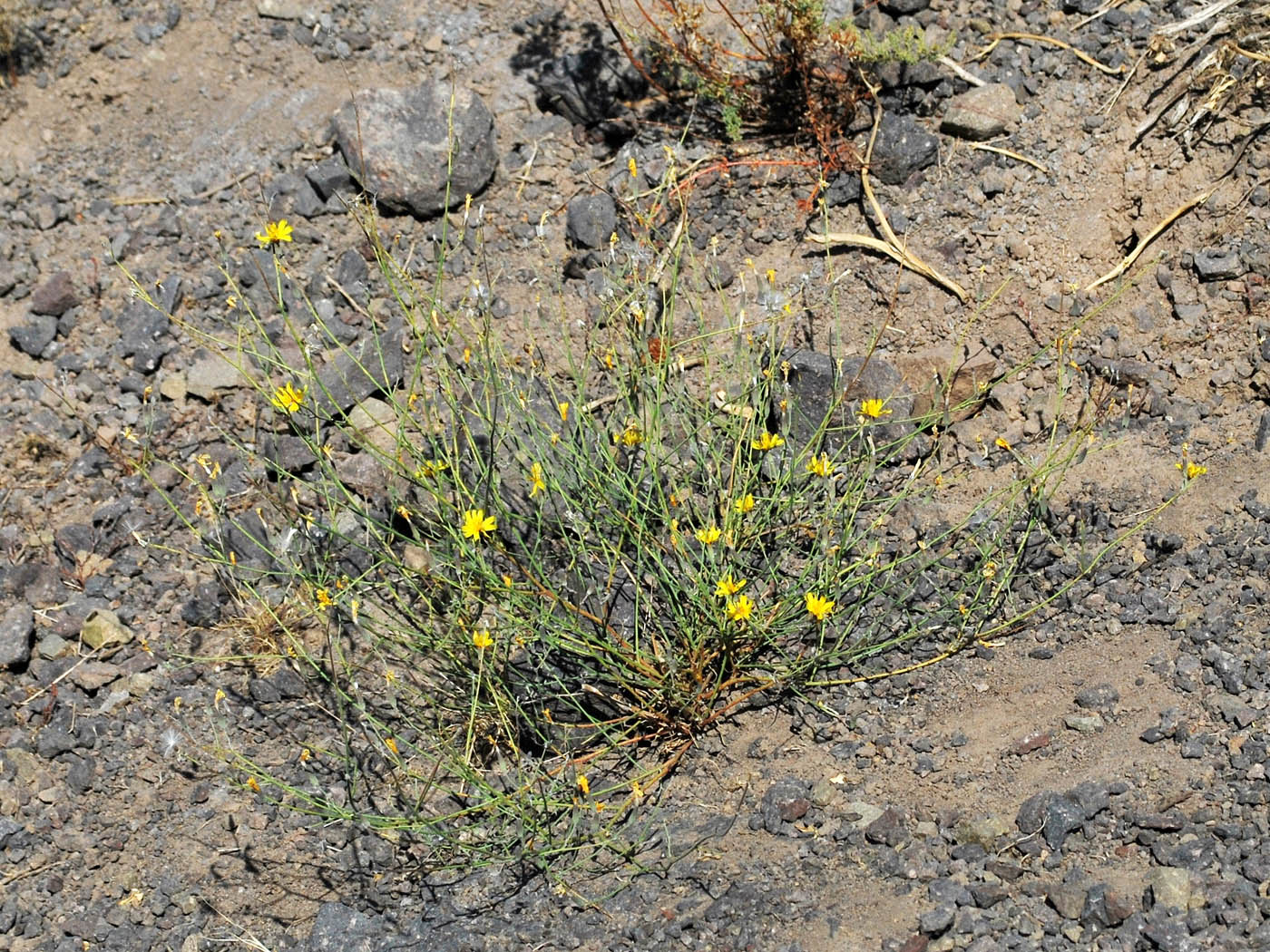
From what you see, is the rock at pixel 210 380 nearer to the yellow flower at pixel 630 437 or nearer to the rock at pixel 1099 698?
the yellow flower at pixel 630 437

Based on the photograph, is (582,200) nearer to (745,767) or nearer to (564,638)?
(564,638)

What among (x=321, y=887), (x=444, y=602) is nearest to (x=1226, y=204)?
(x=444, y=602)

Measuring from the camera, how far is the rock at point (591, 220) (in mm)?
4188

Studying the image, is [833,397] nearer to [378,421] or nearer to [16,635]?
[378,421]

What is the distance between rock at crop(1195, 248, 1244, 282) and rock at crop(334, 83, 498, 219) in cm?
238

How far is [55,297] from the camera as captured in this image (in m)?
4.28

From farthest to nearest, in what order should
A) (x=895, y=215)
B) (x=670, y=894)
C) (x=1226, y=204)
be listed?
(x=895, y=215)
(x=1226, y=204)
(x=670, y=894)

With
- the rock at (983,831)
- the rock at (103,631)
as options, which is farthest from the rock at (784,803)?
the rock at (103,631)

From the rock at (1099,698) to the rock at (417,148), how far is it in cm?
261

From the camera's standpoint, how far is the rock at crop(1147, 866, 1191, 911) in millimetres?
2459

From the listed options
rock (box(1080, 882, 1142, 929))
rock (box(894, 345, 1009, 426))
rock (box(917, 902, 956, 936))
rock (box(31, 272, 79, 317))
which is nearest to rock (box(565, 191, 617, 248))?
rock (box(894, 345, 1009, 426))

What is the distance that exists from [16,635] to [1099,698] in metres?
2.96

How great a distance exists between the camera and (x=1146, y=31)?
13.4 ft

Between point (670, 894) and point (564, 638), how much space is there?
0.71m
